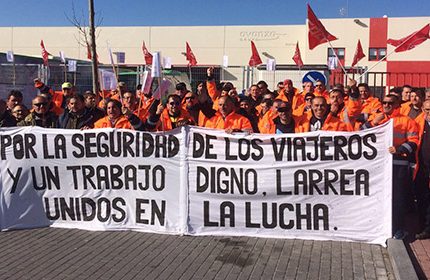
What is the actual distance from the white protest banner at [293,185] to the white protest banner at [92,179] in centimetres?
33

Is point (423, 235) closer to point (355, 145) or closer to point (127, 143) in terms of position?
point (355, 145)

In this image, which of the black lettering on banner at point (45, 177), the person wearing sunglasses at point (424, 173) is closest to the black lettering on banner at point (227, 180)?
the black lettering on banner at point (45, 177)

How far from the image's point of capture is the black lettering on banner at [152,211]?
6141 mm

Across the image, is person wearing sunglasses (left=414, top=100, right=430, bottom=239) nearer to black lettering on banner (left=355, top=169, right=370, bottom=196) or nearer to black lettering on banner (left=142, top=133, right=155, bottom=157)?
black lettering on banner (left=355, top=169, right=370, bottom=196)

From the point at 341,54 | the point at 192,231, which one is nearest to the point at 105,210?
the point at 192,231

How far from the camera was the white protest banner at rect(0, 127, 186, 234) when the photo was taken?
613 cm

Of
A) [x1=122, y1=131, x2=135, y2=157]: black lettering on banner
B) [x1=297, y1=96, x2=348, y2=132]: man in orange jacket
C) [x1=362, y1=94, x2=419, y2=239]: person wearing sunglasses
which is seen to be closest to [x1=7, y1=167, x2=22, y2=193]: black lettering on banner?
[x1=122, y1=131, x2=135, y2=157]: black lettering on banner

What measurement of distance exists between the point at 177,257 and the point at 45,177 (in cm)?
225

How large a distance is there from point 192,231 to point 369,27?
36.7 meters

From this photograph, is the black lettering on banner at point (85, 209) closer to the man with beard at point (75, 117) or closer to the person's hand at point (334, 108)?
the man with beard at point (75, 117)

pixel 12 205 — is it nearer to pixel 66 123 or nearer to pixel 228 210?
pixel 66 123

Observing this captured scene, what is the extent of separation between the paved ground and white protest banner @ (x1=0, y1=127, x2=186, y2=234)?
241 millimetres

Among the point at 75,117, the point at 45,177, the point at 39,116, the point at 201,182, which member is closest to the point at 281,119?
the point at 201,182

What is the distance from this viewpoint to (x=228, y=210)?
6.00 m
